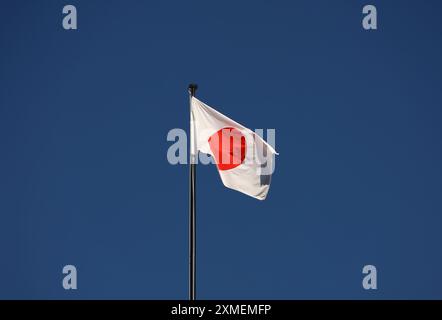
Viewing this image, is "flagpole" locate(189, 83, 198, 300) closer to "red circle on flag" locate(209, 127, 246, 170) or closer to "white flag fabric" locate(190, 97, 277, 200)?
"white flag fabric" locate(190, 97, 277, 200)

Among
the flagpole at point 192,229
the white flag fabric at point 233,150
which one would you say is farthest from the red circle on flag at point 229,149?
the flagpole at point 192,229

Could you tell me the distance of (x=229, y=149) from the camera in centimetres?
2531

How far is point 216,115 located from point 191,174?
2747mm

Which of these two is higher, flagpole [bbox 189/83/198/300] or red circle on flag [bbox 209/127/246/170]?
red circle on flag [bbox 209/127/246/170]

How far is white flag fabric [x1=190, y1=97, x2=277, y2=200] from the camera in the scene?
81.7ft

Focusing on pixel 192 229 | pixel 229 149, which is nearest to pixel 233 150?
pixel 229 149

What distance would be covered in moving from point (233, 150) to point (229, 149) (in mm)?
146

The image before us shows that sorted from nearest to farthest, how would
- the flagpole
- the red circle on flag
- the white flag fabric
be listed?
the flagpole → the white flag fabric → the red circle on flag

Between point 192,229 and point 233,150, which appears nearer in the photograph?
point 192,229

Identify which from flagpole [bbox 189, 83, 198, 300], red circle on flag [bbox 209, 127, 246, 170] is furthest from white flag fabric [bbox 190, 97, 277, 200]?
flagpole [bbox 189, 83, 198, 300]

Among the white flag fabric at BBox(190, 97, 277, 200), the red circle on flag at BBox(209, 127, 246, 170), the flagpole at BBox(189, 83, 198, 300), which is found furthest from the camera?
the red circle on flag at BBox(209, 127, 246, 170)

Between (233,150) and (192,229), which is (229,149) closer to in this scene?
(233,150)

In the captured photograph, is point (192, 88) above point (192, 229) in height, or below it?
above

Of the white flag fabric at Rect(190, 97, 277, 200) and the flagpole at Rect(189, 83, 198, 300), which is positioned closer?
the flagpole at Rect(189, 83, 198, 300)
